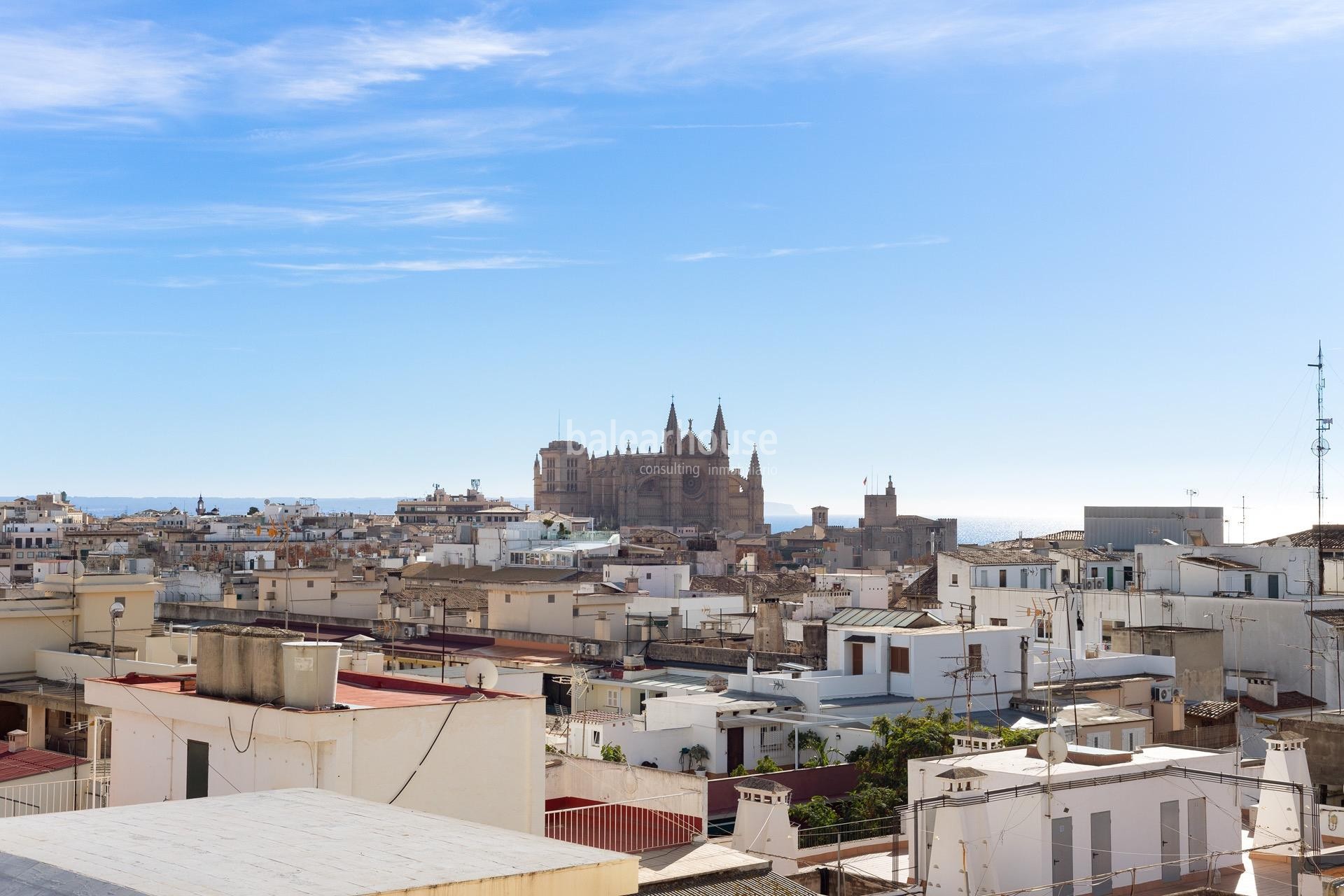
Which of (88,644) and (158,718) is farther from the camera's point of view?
(88,644)

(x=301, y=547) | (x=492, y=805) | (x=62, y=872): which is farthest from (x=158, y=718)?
(x=301, y=547)

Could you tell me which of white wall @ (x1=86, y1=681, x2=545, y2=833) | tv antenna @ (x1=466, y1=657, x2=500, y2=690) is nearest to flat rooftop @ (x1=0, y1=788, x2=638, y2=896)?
white wall @ (x1=86, y1=681, x2=545, y2=833)

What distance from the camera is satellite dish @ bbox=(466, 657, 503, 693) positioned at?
11.8m

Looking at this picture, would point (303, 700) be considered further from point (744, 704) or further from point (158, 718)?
point (744, 704)

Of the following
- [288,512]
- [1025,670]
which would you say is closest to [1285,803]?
[1025,670]

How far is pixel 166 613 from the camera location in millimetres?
41531

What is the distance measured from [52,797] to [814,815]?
8.49 m

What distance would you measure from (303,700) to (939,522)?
12424cm

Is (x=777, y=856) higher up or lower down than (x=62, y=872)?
lower down

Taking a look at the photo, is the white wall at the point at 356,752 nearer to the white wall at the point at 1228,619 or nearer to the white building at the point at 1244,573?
the white wall at the point at 1228,619

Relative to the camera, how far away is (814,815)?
17.9 meters

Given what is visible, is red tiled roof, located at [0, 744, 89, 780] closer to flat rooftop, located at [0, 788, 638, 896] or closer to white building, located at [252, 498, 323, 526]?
flat rooftop, located at [0, 788, 638, 896]

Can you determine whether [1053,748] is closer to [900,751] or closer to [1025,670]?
[900,751]

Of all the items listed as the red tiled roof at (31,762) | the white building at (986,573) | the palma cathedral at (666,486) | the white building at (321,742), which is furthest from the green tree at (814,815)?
the palma cathedral at (666,486)
